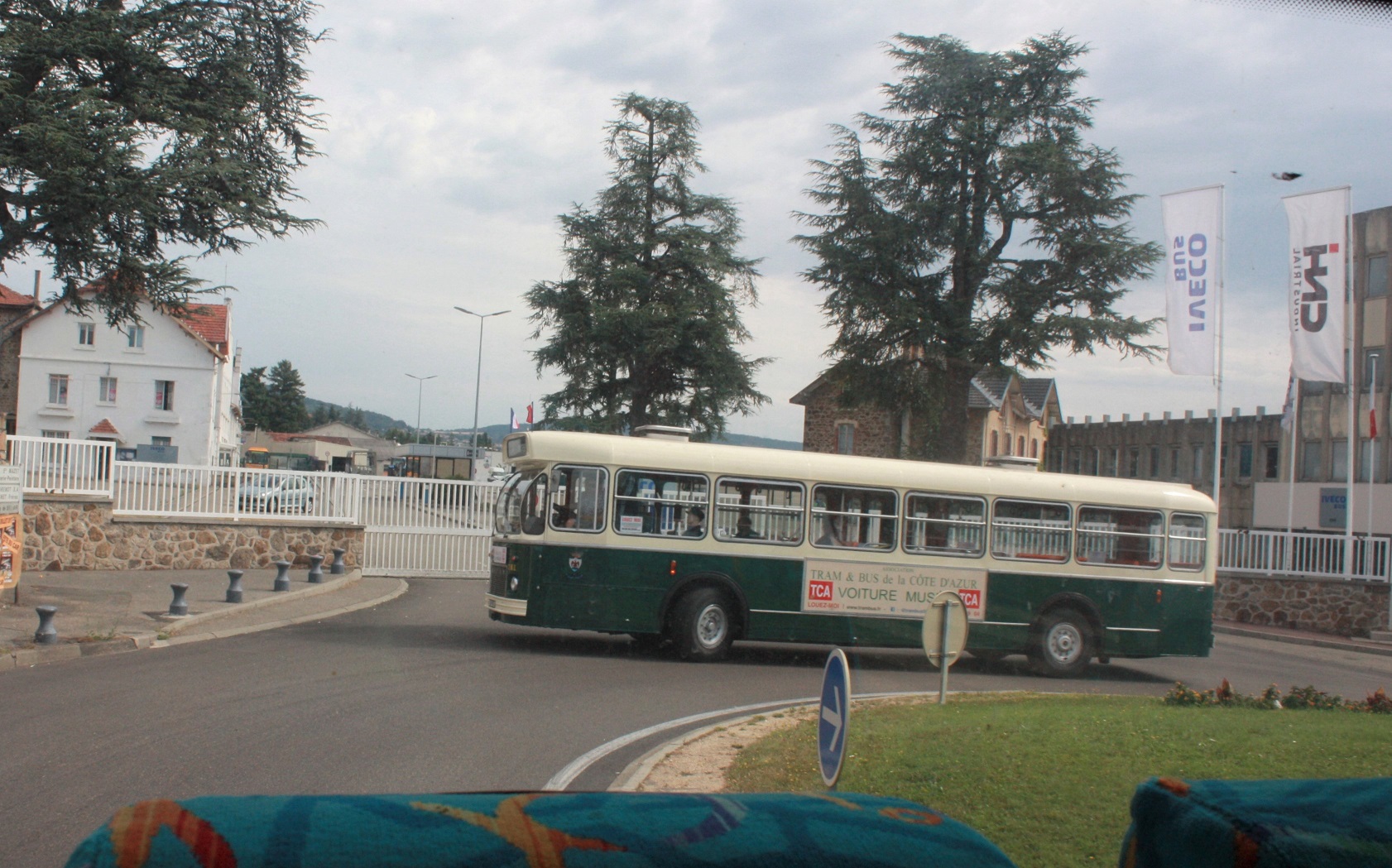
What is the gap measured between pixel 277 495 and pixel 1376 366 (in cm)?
3758

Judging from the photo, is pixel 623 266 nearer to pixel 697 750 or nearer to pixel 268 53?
pixel 268 53

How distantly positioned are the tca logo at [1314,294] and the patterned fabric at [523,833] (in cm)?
2528

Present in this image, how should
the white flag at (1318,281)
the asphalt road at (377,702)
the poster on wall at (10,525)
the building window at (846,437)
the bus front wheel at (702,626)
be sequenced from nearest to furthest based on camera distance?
1. the asphalt road at (377,702)
2. the poster on wall at (10,525)
3. the bus front wheel at (702,626)
4. the white flag at (1318,281)
5. the building window at (846,437)

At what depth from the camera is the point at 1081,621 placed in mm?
15109

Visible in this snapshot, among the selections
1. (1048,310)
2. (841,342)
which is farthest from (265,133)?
(1048,310)

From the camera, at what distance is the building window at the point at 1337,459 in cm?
4256

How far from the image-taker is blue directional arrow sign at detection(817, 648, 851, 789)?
14.7ft

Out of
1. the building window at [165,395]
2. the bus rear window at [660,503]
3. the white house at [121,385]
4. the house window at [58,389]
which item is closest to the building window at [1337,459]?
the bus rear window at [660,503]

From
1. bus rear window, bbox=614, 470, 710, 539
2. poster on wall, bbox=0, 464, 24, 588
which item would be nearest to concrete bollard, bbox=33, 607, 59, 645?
poster on wall, bbox=0, 464, 24, 588

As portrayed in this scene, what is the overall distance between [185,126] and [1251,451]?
48595mm

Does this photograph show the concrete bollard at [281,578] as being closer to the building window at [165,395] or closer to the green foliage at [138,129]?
the green foliage at [138,129]

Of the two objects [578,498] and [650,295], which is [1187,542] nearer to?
[578,498]

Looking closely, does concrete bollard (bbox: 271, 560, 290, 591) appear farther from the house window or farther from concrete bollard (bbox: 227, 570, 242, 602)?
the house window

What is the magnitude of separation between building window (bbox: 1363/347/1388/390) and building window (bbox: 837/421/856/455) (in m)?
19.6
